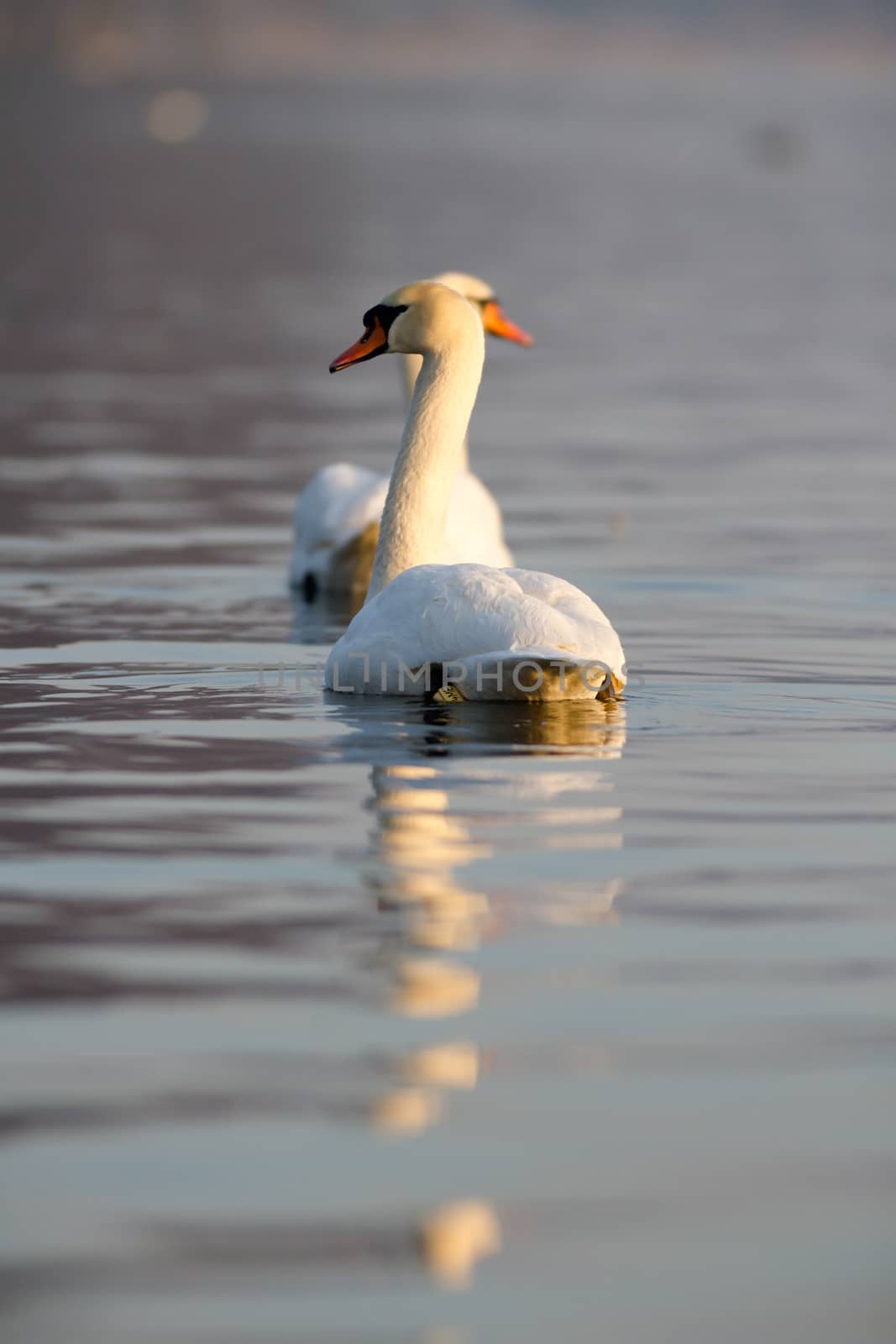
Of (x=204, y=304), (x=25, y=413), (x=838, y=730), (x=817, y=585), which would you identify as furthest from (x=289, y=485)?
(x=204, y=304)

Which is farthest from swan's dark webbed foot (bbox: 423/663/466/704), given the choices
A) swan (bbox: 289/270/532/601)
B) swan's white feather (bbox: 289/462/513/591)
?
swan (bbox: 289/270/532/601)

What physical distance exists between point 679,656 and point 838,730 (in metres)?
1.95

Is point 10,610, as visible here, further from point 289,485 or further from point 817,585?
point 289,485

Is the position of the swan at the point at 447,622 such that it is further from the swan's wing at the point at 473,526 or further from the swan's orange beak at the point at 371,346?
the swan's wing at the point at 473,526

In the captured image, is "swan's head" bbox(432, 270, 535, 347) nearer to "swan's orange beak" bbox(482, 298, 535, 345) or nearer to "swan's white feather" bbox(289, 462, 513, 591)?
"swan's orange beak" bbox(482, 298, 535, 345)

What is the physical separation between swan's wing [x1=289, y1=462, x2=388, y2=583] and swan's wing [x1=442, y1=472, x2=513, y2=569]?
0.59 metres

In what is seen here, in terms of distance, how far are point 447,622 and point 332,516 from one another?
201 inches

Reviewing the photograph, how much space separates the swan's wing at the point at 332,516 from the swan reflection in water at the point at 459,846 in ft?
14.2

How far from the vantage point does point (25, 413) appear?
22.8 metres

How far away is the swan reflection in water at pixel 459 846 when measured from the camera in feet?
16.8

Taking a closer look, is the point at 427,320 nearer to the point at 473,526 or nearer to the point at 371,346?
the point at 371,346

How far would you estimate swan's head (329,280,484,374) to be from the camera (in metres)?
11.1

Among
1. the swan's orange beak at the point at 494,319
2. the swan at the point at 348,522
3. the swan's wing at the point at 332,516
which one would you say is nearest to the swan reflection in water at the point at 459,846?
the swan at the point at 348,522

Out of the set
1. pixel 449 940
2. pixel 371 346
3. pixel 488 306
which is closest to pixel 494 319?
pixel 488 306
